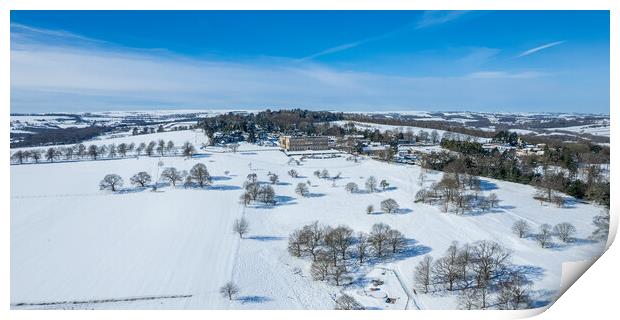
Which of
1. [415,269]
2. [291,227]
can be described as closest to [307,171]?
[291,227]

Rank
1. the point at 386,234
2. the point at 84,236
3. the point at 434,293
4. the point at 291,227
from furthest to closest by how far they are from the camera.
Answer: the point at 291,227
the point at 84,236
the point at 386,234
the point at 434,293

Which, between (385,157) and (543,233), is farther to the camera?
(385,157)

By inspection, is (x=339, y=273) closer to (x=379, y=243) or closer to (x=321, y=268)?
(x=321, y=268)

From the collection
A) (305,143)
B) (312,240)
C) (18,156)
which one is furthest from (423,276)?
(18,156)

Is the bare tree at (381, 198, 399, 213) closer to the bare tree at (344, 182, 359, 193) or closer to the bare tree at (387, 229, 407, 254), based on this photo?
the bare tree at (387, 229, 407, 254)

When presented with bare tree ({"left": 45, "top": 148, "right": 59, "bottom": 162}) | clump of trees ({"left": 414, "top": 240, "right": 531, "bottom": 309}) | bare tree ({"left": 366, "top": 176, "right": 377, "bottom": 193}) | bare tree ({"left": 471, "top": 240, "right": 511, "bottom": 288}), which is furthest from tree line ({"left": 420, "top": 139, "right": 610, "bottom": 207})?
bare tree ({"left": 45, "top": 148, "right": 59, "bottom": 162})

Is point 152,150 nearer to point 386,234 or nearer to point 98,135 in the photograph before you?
point 98,135

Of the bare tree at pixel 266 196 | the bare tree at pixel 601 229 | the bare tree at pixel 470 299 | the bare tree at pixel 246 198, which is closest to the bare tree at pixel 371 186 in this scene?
the bare tree at pixel 266 196
